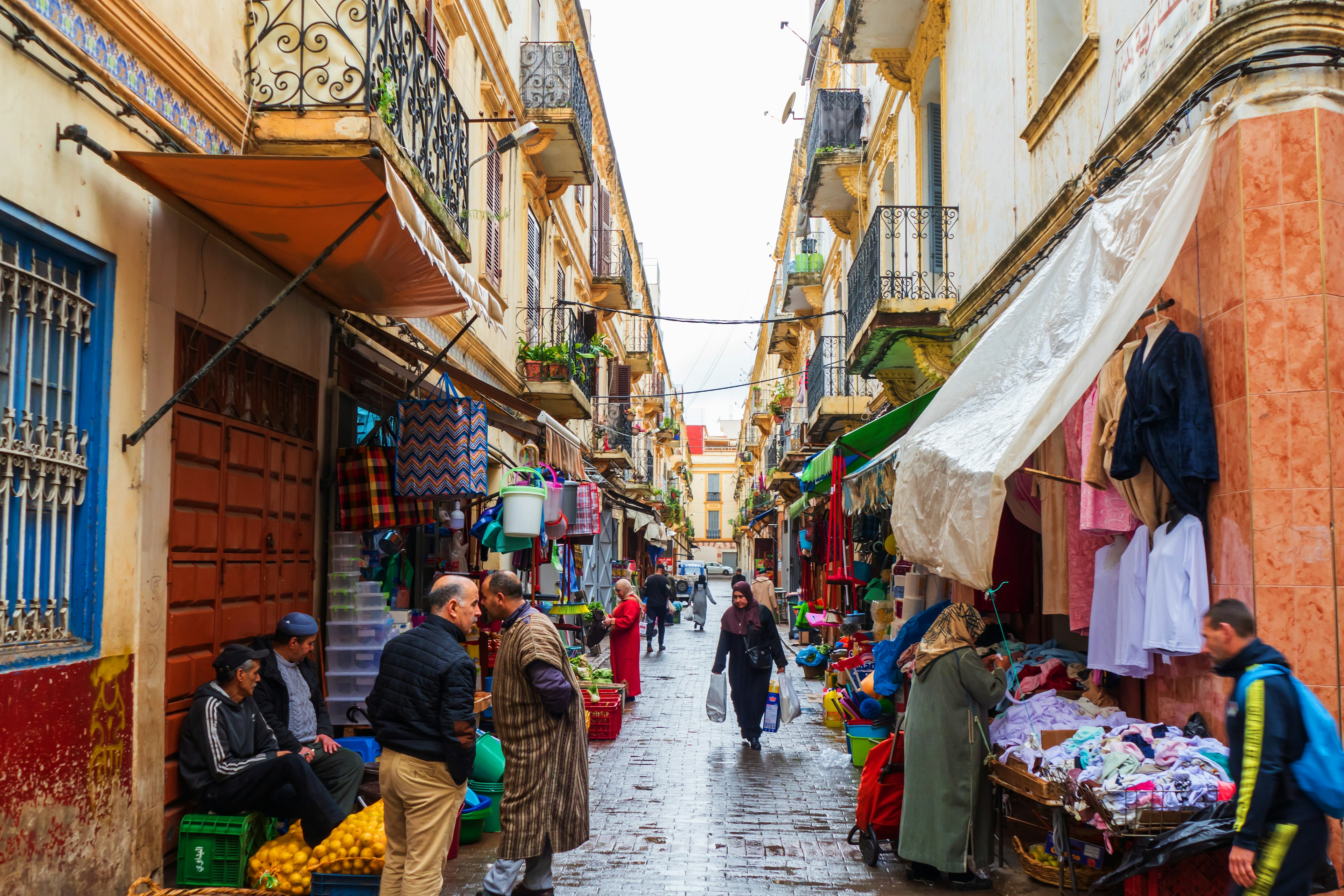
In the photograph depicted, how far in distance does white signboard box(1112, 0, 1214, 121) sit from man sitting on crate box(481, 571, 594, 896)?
15.6ft

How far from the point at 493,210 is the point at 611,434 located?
12803mm

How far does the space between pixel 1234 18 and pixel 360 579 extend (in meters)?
7.21

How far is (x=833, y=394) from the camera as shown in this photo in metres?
19.2

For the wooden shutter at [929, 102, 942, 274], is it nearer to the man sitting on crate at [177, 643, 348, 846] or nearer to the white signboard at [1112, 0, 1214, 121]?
the white signboard at [1112, 0, 1214, 121]

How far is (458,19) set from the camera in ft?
38.9

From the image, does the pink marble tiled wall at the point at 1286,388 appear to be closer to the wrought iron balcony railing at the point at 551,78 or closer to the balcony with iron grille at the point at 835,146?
the wrought iron balcony railing at the point at 551,78

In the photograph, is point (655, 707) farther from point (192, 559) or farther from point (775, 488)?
point (775, 488)

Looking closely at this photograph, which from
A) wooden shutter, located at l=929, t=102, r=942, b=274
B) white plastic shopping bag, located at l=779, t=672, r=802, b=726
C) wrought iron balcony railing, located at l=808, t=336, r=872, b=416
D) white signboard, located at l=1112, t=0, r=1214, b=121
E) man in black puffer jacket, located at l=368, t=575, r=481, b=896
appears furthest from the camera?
wrought iron balcony railing, located at l=808, t=336, r=872, b=416

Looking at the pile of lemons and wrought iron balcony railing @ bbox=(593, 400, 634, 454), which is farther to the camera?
wrought iron balcony railing @ bbox=(593, 400, 634, 454)

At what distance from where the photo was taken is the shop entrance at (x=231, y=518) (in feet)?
19.2

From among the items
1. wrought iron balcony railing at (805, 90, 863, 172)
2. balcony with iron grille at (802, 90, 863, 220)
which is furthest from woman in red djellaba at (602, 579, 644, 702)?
wrought iron balcony railing at (805, 90, 863, 172)

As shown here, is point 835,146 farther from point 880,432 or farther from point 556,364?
point 880,432

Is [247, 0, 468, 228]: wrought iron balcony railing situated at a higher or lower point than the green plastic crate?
higher

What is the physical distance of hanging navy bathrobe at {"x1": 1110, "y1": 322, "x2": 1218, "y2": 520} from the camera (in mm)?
5234
